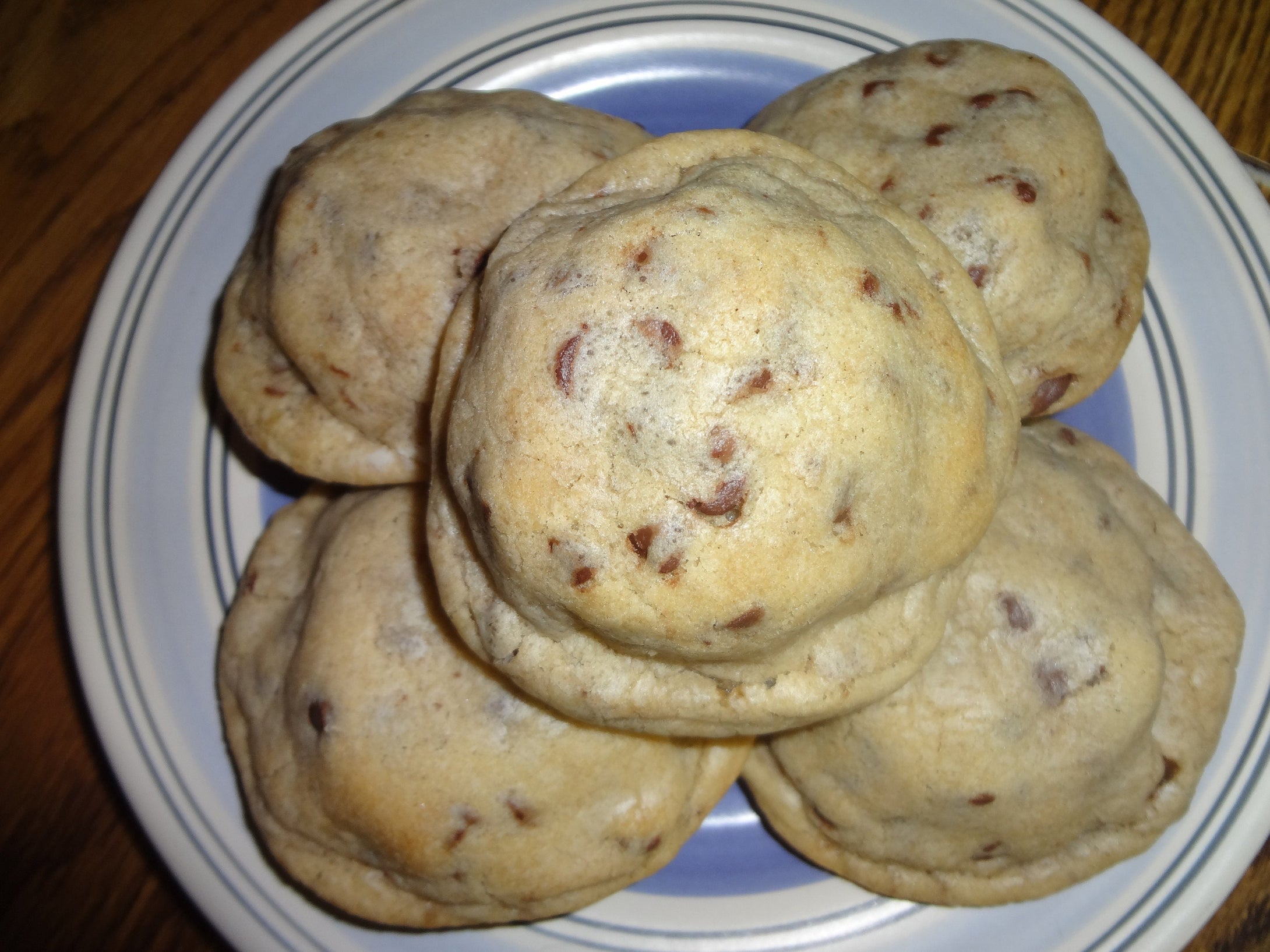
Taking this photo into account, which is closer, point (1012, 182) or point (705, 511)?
point (705, 511)

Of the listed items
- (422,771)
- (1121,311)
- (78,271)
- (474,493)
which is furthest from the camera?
(78,271)

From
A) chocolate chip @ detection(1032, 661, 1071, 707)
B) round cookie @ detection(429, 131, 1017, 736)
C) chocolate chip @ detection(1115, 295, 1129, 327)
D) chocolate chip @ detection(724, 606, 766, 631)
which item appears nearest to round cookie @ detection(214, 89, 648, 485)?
round cookie @ detection(429, 131, 1017, 736)

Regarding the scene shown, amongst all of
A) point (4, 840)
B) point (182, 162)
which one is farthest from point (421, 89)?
point (4, 840)

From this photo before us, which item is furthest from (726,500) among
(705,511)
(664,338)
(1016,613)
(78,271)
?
(78,271)

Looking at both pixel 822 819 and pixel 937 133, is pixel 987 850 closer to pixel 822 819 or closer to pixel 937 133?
pixel 822 819

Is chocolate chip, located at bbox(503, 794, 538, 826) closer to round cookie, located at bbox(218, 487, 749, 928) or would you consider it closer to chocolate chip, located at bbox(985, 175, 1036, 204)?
round cookie, located at bbox(218, 487, 749, 928)

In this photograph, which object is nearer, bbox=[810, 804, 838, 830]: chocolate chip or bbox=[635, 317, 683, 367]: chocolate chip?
bbox=[635, 317, 683, 367]: chocolate chip

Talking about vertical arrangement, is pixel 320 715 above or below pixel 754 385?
below

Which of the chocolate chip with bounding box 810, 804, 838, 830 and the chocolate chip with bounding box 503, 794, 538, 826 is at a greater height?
the chocolate chip with bounding box 503, 794, 538, 826
